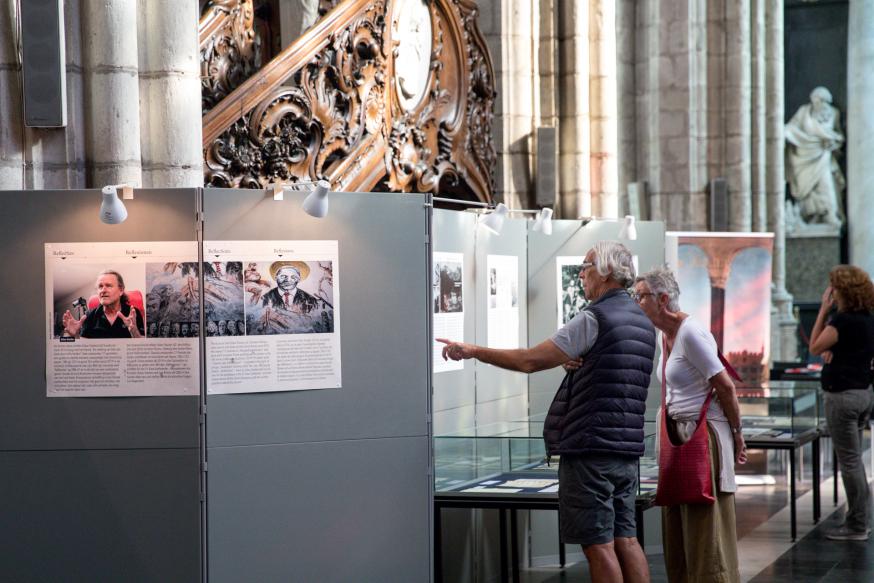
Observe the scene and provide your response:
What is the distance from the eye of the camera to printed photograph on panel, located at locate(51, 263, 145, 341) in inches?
231

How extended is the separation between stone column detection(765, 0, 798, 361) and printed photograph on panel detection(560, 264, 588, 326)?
10266mm

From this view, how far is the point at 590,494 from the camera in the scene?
19.0 ft

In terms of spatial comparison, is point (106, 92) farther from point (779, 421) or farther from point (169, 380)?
point (779, 421)

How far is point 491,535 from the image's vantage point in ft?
27.0

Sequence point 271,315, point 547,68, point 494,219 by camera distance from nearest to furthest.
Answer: point 271,315 < point 494,219 < point 547,68

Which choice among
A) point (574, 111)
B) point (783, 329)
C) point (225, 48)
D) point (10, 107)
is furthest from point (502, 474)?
point (783, 329)

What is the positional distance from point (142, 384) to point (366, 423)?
3.25 feet

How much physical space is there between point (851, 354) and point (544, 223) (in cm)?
223

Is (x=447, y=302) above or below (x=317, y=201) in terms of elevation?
below

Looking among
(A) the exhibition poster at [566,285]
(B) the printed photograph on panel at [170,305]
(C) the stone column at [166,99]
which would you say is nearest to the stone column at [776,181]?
(A) the exhibition poster at [566,285]

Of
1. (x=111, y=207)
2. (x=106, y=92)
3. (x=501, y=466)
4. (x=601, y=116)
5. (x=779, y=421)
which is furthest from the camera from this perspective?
(x=601, y=116)

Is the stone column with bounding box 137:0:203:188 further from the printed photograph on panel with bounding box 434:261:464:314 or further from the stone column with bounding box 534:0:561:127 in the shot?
the stone column with bounding box 534:0:561:127

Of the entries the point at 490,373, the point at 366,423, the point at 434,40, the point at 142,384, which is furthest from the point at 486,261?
the point at 142,384

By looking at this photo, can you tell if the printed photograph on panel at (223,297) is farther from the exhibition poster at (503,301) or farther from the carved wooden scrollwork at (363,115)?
the exhibition poster at (503,301)
